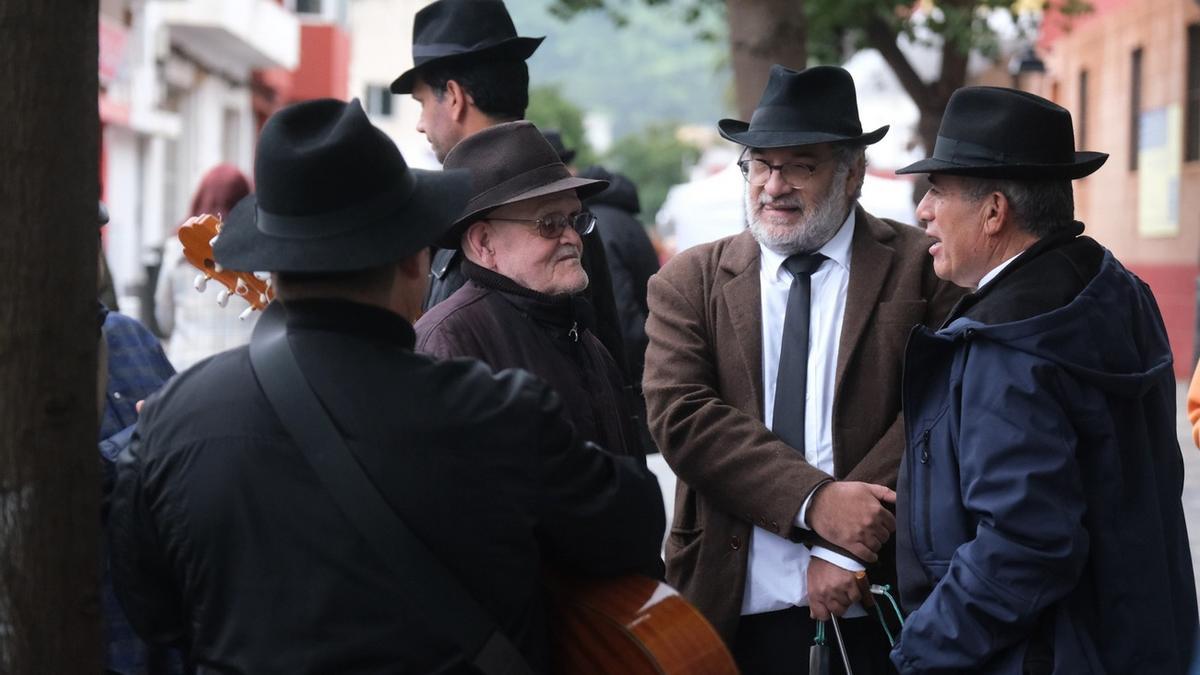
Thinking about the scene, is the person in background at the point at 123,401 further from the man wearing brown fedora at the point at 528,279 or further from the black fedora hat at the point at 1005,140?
the black fedora hat at the point at 1005,140

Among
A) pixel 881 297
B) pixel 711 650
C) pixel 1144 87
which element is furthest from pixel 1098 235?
pixel 711 650

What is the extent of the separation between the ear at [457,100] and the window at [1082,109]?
21.3m

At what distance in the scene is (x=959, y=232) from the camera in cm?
367

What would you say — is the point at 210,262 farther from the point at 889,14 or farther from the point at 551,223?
the point at 889,14

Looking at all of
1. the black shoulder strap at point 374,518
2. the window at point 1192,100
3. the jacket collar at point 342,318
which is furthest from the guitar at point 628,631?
the window at point 1192,100

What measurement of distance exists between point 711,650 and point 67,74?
1.39 meters

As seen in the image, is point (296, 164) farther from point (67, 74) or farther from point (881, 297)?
point (881, 297)

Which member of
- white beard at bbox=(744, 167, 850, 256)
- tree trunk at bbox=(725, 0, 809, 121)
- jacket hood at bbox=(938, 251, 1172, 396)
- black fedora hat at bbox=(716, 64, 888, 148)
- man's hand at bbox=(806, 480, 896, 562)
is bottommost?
man's hand at bbox=(806, 480, 896, 562)

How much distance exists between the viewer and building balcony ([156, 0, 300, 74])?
26094mm

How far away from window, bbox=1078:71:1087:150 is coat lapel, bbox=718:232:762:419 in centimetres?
2144

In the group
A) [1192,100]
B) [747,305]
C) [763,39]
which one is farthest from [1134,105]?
[747,305]

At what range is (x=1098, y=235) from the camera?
23.7 m

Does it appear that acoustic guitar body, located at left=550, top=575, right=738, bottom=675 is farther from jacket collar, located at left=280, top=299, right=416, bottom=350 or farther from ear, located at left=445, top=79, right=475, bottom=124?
ear, located at left=445, top=79, right=475, bottom=124

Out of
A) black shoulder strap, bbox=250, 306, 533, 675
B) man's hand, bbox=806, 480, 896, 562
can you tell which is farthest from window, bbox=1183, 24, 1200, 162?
black shoulder strap, bbox=250, 306, 533, 675
